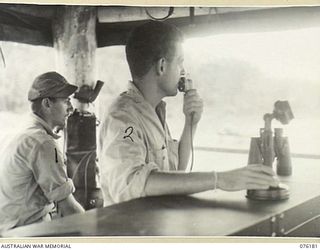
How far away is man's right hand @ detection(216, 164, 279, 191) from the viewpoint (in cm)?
78

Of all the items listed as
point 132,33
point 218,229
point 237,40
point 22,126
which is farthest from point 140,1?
point 218,229

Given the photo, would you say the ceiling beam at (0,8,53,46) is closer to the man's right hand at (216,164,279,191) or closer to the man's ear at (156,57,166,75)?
the man's ear at (156,57,166,75)

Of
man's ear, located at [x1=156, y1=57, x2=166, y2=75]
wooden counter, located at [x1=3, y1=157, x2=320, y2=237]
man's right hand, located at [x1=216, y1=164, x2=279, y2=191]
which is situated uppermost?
man's ear, located at [x1=156, y1=57, x2=166, y2=75]

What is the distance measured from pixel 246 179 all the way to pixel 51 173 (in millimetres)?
319

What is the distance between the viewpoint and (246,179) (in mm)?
786

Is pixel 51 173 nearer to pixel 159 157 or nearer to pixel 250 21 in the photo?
pixel 159 157

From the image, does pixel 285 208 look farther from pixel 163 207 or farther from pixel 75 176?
pixel 75 176

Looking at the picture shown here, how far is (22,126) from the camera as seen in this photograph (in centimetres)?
78

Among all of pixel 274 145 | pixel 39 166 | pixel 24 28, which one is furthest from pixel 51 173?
pixel 274 145

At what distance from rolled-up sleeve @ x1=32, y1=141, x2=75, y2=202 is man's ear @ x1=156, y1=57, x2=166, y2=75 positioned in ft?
0.70

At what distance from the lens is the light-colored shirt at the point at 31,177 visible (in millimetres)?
773

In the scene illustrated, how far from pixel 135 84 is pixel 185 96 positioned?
0.09m

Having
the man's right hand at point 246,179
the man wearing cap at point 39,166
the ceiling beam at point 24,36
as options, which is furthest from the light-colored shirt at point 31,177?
the man's right hand at point 246,179

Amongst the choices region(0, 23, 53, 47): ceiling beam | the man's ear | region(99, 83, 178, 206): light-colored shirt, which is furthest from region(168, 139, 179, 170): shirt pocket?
region(0, 23, 53, 47): ceiling beam
